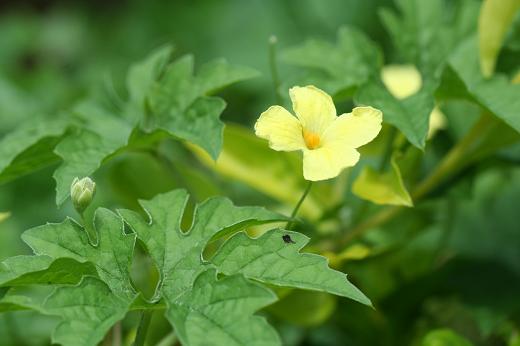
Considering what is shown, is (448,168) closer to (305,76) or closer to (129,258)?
(305,76)

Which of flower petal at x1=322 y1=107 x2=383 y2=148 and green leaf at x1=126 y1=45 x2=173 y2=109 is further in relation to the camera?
green leaf at x1=126 y1=45 x2=173 y2=109

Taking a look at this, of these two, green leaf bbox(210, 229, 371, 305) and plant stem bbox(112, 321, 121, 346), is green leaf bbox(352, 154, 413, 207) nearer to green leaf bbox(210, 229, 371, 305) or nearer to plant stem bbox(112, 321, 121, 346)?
green leaf bbox(210, 229, 371, 305)

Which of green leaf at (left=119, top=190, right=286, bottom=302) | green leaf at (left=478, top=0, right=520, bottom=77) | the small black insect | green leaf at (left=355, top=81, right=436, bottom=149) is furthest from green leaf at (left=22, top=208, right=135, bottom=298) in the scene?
green leaf at (left=478, top=0, right=520, bottom=77)

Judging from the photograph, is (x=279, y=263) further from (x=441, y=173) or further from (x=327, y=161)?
(x=441, y=173)

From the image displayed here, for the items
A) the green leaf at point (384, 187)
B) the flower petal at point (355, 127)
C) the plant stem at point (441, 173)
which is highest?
the flower petal at point (355, 127)

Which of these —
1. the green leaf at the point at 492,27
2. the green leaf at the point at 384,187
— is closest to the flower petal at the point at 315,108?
the green leaf at the point at 384,187

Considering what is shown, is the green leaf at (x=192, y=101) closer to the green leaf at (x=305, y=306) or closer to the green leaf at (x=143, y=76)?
the green leaf at (x=143, y=76)

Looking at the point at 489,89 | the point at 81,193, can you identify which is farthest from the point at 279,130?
the point at 489,89
